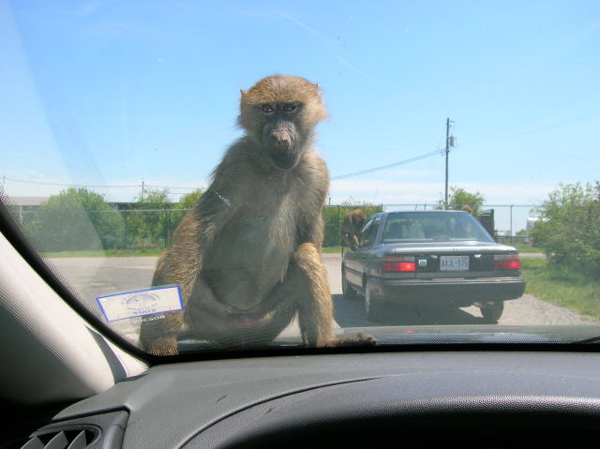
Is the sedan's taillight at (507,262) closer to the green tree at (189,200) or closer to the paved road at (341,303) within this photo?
the paved road at (341,303)

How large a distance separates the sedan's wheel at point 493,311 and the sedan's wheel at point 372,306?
1078mm

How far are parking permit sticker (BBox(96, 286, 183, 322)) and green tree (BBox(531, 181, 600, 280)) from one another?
316 cm

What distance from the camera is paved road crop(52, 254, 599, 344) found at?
2.83 metres

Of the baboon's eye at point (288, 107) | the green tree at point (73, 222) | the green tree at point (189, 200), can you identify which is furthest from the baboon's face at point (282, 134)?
the green tree at point (73, 222)

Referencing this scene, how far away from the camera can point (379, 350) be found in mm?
2961

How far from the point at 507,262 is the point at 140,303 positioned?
343 cm

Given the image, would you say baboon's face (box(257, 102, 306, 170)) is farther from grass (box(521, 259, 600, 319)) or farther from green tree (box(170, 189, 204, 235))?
grass (box(521, 259, 600, 319))

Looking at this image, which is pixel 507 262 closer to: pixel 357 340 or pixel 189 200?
pixel 357 340

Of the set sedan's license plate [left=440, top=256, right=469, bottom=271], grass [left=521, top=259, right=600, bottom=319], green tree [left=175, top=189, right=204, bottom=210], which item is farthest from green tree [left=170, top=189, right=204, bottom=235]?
grass [left=521, top=259, right=600, bottom=319]

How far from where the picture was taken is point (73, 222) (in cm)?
287

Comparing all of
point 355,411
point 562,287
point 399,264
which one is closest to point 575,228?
point 562,287

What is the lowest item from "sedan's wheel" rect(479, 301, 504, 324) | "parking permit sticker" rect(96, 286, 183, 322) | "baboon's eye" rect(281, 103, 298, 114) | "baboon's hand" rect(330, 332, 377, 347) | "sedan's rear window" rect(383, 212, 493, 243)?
"sedan's wheel" rect(479, 301, 504, 324)

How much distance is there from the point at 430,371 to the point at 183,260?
1.88 m

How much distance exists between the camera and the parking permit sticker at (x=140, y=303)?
2.70 meters
